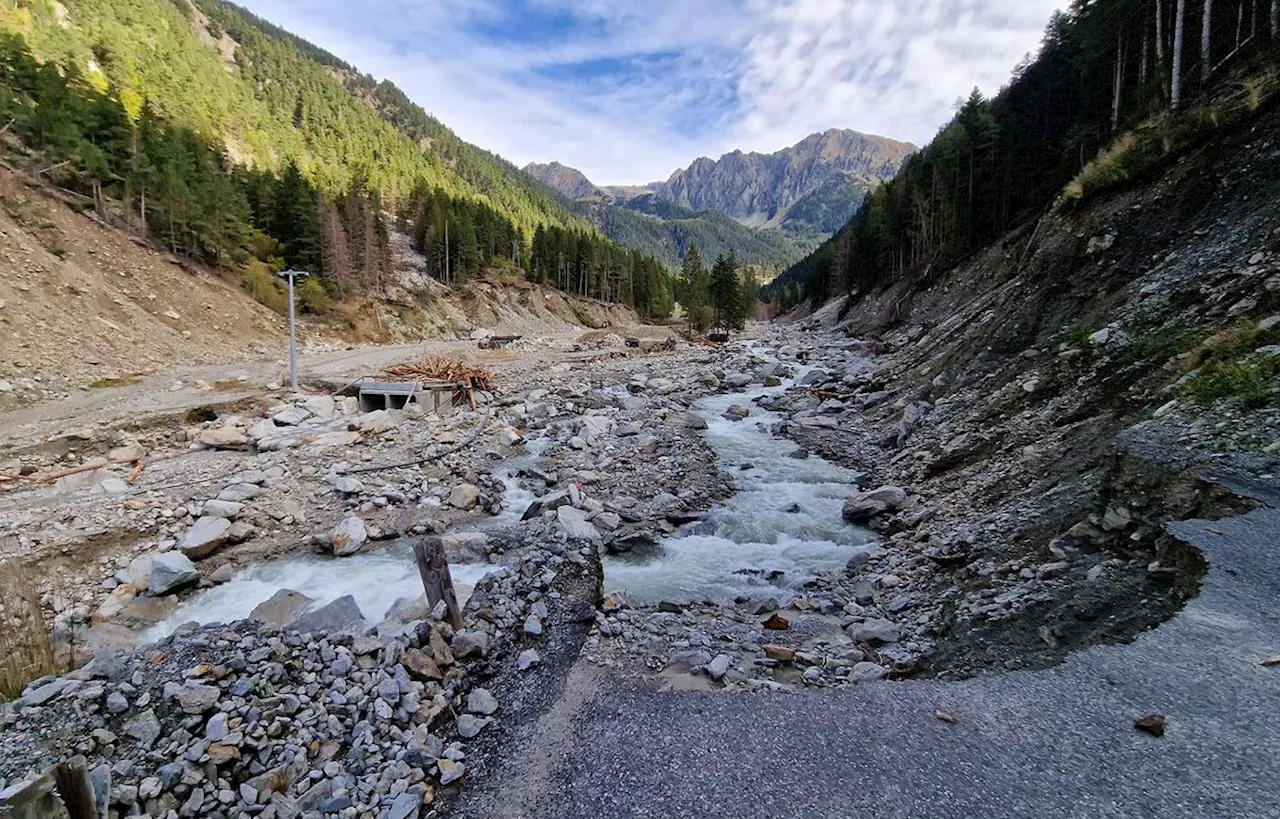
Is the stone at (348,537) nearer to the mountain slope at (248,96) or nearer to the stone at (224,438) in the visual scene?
the stone at (224,438)

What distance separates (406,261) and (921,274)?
5351 cm

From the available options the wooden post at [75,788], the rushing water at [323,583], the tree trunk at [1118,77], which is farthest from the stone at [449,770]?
the tree trunk at [1118,77]

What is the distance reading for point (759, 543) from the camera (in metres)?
12.6

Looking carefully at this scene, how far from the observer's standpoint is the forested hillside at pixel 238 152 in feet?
124

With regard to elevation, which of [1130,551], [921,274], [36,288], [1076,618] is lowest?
[1076,618]

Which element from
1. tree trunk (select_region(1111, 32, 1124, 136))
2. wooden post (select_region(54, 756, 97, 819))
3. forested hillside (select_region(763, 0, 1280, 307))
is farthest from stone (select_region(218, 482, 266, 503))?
tree trunk (select_region(1111, 32, 1124, 136))

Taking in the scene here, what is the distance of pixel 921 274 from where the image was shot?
149 ft

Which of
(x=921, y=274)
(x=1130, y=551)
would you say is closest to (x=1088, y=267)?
(x=1130, y=551)

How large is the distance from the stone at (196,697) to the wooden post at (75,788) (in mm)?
1419

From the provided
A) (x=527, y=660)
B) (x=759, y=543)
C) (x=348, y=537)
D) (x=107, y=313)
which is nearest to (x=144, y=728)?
(x=527, y=660)

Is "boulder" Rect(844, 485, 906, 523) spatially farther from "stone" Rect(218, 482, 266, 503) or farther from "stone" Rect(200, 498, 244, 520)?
"stone" Rect(218, 482, 266, 503)

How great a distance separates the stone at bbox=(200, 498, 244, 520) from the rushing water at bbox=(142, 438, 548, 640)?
2.15 metres

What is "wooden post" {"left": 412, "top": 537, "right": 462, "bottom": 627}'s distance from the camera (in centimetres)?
787

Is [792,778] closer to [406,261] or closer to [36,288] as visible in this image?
[36,288]
